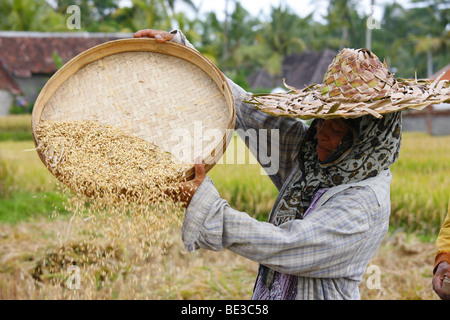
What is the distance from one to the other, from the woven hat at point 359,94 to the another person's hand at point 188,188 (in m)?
0.28

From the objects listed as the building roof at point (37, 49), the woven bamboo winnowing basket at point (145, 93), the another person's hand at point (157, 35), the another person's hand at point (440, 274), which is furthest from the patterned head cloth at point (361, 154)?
the building roof at point (37, 49)

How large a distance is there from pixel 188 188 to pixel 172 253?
2.70 metres

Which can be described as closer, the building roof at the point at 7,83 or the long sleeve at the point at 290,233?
the long sleeve at the point at 290,233

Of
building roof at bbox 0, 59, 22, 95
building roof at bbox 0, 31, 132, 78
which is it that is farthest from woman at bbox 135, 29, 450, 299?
building roof at bbox 0, 59, 22, 95

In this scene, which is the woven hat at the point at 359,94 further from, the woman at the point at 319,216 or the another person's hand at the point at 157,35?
the another person's hand at the point at 157,35

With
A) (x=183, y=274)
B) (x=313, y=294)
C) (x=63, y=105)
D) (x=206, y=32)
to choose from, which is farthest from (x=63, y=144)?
(x=206, y=32)

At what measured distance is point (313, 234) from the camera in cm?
131

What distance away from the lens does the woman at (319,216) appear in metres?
1.31

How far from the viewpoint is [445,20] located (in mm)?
26297

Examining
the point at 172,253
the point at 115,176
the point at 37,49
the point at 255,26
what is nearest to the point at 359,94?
the point at 115,176

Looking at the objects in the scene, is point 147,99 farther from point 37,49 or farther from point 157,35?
point 37,49

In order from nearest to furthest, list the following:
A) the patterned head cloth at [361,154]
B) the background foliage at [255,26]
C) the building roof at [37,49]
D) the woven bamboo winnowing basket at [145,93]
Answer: the patterned head cloth at [361,154]
the woven bamboo winnowing basket at [145,93]
the building roof at [37,49]
the background foliage at [255,26]

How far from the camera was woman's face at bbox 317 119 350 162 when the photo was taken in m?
1.47

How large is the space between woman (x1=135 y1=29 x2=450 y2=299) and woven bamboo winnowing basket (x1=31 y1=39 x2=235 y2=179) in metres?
0.12
